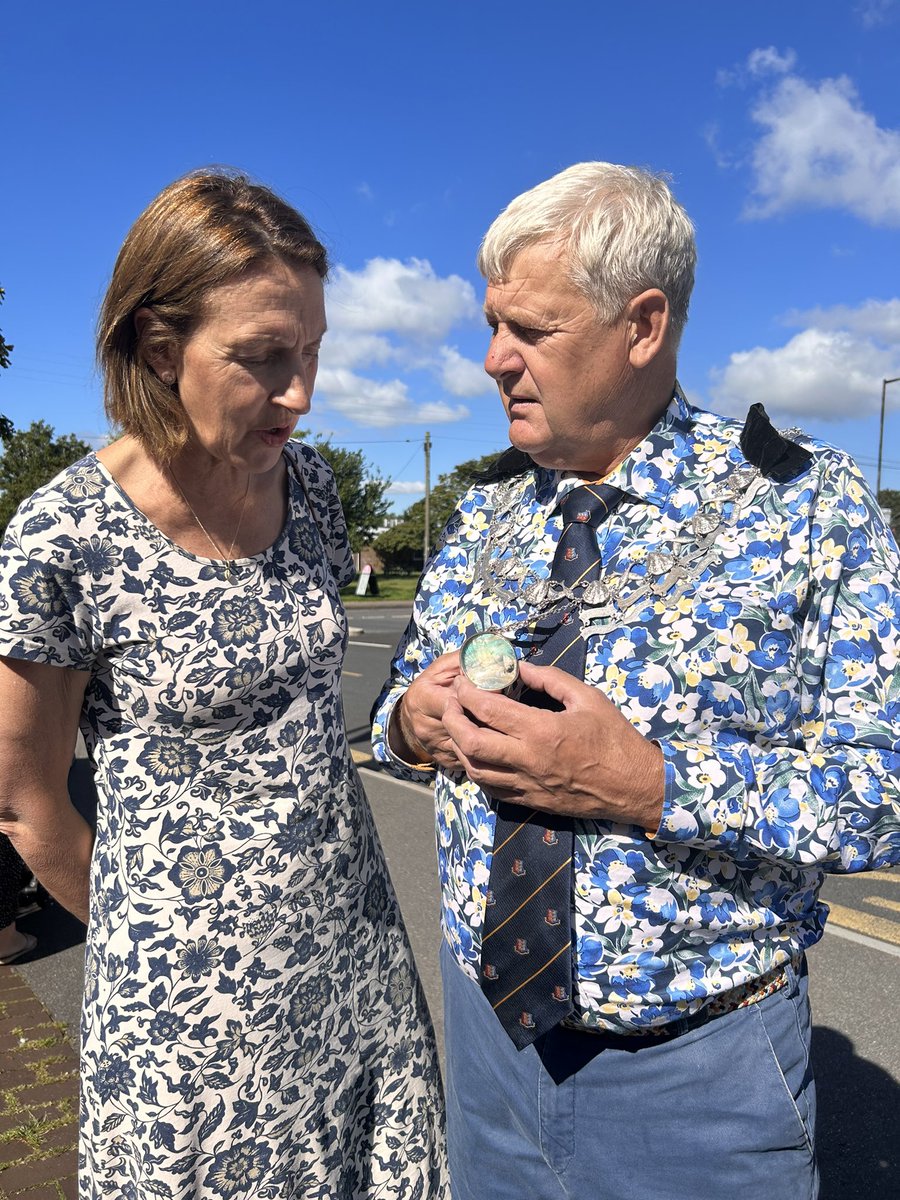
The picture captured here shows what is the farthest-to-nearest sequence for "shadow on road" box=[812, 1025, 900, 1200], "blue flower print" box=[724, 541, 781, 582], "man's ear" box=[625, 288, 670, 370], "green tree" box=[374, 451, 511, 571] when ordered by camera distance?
"green tree" box=[374, 451, 511, 571]
"shadow on road" box=[812, 1025, 900, 1200]
"man's ear" box=[625, 288, 670, 370]
"blue flower print" box=[724, 541, 781, 582]

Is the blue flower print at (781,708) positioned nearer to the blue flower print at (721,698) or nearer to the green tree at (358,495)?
the blue flower print at (721,698)

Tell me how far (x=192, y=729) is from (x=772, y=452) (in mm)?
1142

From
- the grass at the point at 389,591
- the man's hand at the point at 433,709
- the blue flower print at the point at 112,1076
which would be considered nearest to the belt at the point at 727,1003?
the man's hand at the point at 433,709

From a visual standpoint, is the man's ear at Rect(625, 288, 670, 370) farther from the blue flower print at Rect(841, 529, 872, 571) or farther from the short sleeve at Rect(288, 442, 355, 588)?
the short sleeve at Rect(288, 442, 355, 588)

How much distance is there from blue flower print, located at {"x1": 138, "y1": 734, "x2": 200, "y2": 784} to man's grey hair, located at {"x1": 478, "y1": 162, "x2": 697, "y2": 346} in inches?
41.7

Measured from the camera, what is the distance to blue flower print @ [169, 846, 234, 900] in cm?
176

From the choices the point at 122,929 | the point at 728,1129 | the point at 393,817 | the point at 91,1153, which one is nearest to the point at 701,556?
the point at 728,1129

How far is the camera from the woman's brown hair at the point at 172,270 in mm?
1735

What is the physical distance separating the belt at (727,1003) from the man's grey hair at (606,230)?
3.68 feet

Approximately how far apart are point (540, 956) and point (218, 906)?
0.61 meters

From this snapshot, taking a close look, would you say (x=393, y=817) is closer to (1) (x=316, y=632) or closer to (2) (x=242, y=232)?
(1) (x=316, y=632)

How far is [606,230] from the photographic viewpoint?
1.59 m

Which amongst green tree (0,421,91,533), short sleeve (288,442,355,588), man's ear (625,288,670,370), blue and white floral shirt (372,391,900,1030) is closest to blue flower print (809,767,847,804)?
blue and white floral shirt (372,391,900,1030)

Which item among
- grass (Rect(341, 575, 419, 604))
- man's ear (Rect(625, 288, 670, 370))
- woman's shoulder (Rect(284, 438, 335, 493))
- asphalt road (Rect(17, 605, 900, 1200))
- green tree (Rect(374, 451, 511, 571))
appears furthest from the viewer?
green tree (Rect(374, 451, 511, 571))
